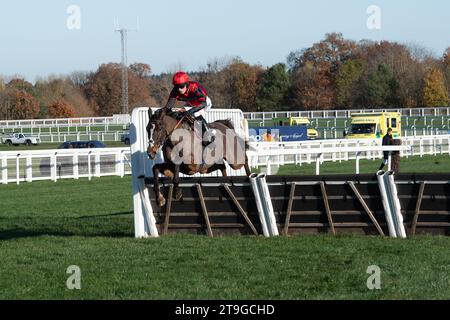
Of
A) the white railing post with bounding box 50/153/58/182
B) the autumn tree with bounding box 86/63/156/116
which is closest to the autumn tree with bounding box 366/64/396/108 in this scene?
the autumn tree with bounding box 86/63/156/116

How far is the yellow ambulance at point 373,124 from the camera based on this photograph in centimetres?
4897

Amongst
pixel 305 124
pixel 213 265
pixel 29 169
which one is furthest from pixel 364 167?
pixel 305 124

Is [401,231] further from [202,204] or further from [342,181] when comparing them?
[202,204]

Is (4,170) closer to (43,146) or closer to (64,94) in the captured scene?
(43,146)

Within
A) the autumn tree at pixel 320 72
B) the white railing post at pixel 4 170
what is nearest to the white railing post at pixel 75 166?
the white railing post at pixel 4 170

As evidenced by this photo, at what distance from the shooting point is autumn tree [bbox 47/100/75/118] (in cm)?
8825

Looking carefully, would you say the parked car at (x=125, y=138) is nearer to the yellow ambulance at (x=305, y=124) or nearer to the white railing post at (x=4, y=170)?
the yellow ambulance at (x=305, y=124)

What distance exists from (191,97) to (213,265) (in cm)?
445

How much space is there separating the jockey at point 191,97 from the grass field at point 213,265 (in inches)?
73.6

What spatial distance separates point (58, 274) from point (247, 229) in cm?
414

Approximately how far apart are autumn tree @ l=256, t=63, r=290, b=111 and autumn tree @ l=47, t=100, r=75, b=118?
1831cm

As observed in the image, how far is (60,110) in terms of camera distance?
88500 millimetres

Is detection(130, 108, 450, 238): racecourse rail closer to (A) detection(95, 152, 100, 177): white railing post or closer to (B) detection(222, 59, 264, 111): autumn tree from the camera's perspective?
(A) detection(95, 152, 100, 177): white railing post

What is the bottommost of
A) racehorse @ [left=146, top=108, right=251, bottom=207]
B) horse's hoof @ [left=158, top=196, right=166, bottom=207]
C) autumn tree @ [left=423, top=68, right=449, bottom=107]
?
horse's hoof @ [left=158, top=196, right=166, bottom=207]
